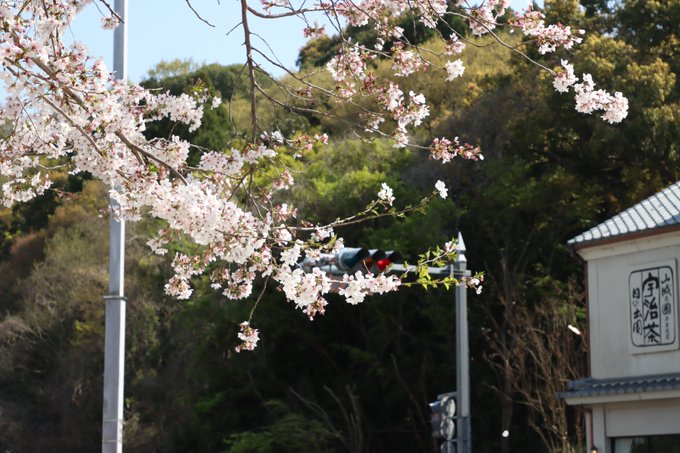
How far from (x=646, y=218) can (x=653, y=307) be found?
1.58 metres

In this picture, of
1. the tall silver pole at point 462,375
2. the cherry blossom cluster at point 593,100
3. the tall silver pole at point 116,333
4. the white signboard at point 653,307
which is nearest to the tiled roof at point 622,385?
the white signboard at point 653,307

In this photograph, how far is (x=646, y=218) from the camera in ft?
62.2

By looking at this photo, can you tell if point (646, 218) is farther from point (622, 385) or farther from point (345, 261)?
point (345, 261)

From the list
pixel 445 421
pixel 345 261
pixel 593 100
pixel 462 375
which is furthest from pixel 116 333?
pixel 462 375

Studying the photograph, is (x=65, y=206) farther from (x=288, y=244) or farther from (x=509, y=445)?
(x=288, y=244)

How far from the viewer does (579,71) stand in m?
26.3

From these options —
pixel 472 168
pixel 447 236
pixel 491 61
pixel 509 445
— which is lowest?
pixel 509 445

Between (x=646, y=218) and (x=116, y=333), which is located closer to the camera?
(x=116, y=333)

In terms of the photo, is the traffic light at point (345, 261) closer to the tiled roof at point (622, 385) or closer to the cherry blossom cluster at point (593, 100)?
the cherry blossom cluster at point (593, 100)

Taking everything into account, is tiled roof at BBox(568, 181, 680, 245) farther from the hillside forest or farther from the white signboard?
the hillside forest

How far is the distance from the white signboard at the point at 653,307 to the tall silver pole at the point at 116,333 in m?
10.0

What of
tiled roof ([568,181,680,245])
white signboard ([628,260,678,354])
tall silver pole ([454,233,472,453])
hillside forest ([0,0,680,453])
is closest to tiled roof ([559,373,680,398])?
white signboard ([628,260,678,354])

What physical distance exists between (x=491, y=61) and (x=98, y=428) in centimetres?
1706

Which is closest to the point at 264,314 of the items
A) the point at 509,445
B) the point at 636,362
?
the point at 509,445
